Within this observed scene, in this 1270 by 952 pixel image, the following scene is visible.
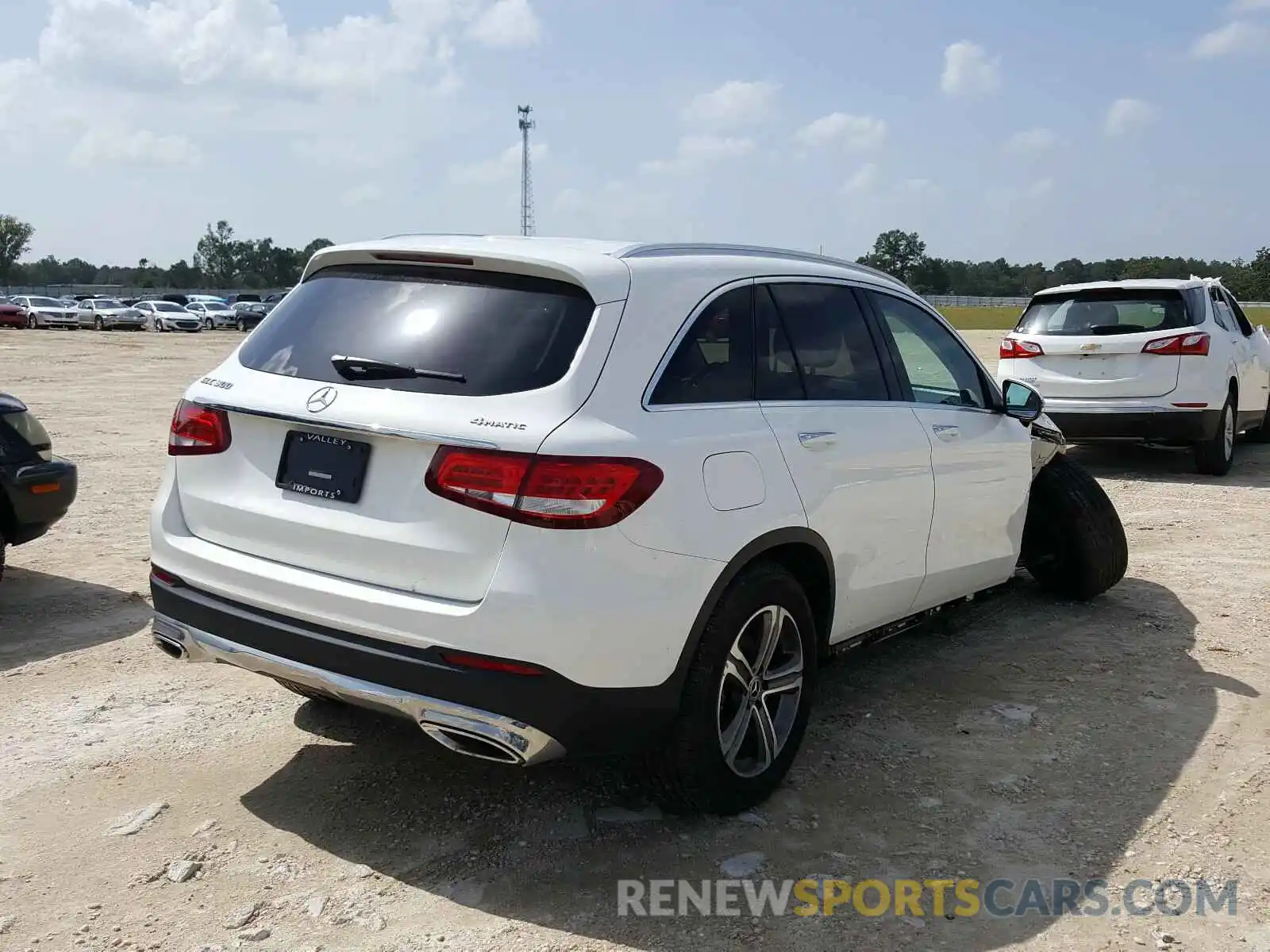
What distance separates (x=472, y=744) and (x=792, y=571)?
1.38 meters

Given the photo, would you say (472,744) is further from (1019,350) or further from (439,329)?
(1019,350)

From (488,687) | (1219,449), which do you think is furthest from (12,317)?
(488,687)

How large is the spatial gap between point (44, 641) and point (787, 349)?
383cm

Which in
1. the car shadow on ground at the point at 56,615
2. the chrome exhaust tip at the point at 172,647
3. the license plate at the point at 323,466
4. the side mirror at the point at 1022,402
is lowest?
the car shadow on ground at the point at 56,615

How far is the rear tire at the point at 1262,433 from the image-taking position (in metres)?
13.7

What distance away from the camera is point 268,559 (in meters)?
3.72

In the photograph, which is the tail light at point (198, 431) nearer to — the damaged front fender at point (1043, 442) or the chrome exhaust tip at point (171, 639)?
the chrome exhaust tip at point (171, 639)

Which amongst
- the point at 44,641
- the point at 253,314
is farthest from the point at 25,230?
the point at 44,641

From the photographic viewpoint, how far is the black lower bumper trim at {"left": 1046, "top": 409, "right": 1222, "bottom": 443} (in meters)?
10.9

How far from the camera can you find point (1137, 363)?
10922mm

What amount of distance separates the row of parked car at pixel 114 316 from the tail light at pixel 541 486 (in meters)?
51.2

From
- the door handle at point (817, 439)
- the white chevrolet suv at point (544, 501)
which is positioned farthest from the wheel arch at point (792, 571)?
the door handle at point (817, 439)

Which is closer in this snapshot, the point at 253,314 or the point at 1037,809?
the point at 1037,809

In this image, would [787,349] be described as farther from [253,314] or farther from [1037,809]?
[253,314]
